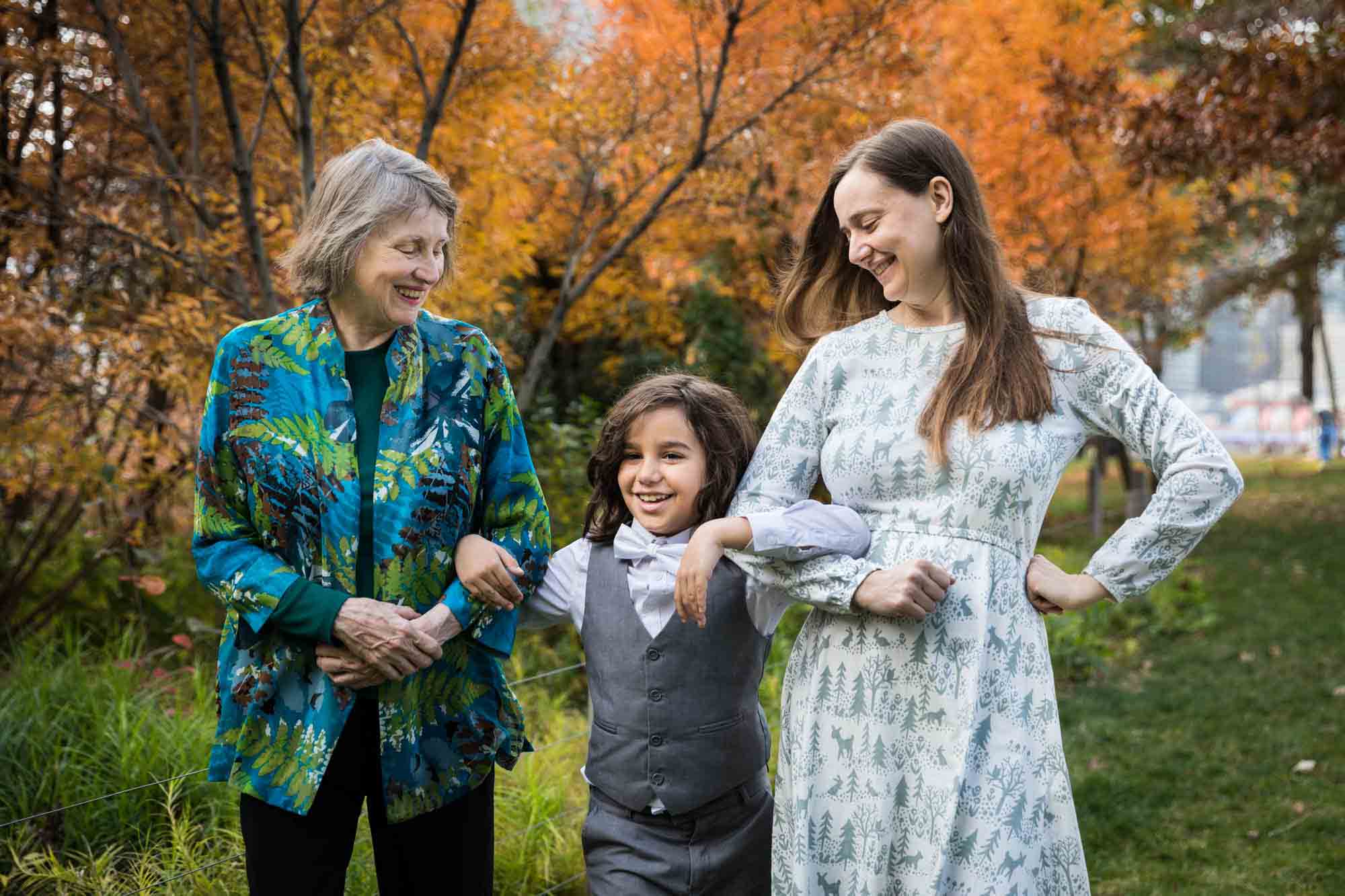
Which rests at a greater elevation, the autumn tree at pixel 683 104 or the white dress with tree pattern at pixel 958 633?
the autumn tree at pixel 683 104

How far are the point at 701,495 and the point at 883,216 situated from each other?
68cm

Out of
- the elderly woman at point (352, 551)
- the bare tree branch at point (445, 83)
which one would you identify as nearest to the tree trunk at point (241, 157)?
the bare tree branch at point (445, 83)

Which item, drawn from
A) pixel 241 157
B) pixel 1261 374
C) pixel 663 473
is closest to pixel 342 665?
pixel 663 473

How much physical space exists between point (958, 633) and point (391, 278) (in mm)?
1170

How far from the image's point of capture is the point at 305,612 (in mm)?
1934

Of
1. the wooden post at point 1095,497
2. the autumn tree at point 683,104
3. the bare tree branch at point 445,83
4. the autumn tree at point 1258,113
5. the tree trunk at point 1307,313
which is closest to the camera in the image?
the bare tree branch at point 445,83

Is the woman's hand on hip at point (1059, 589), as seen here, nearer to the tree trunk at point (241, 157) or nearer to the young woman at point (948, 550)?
the young woman at point (948, 550)

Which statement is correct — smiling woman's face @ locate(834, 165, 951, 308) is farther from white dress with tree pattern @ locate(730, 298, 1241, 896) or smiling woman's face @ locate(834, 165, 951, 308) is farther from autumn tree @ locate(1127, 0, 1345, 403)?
autumn tree @ locate(1127, 0, 1345, 403)

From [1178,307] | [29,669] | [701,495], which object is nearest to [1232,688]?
[701,495]

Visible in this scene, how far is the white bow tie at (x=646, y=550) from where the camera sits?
2.32 metres

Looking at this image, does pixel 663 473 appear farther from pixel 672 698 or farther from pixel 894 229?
pixel 894 229

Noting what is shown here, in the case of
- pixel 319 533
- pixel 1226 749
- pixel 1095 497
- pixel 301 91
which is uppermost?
pixel 301 91

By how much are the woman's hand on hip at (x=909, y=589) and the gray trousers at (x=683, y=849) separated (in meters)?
0.57

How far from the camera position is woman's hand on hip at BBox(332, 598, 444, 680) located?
6.39ft
